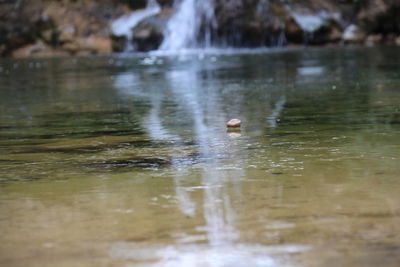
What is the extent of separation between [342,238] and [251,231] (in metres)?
0.38

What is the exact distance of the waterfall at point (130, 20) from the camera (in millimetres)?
27562

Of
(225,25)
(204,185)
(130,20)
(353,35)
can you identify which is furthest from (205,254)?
(130,20)

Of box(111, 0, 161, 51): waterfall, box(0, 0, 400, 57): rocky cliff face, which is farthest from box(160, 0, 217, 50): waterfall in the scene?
box(111, 0, 161, 51): waterfall

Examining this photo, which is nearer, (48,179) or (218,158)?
(48,179)

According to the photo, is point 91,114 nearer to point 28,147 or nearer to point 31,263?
point 28,147

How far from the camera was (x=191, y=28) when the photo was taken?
90.4ft

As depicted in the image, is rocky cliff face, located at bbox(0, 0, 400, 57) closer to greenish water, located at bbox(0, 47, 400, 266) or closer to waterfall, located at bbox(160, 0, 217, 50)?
waterfall, located at bbox(160, 0, 217, 50)

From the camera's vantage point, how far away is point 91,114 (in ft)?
23.9

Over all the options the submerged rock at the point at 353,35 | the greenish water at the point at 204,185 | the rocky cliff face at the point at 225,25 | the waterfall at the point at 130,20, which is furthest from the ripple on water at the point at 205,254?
the submerged rock at the point at 353,35

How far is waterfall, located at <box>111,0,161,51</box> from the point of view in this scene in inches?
1085

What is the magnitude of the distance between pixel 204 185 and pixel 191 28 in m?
24.5

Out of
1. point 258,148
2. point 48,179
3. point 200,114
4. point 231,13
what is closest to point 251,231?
point 48,179

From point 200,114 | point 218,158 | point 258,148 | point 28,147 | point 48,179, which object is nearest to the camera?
point 48,179

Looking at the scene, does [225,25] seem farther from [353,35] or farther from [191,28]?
[353,35]
